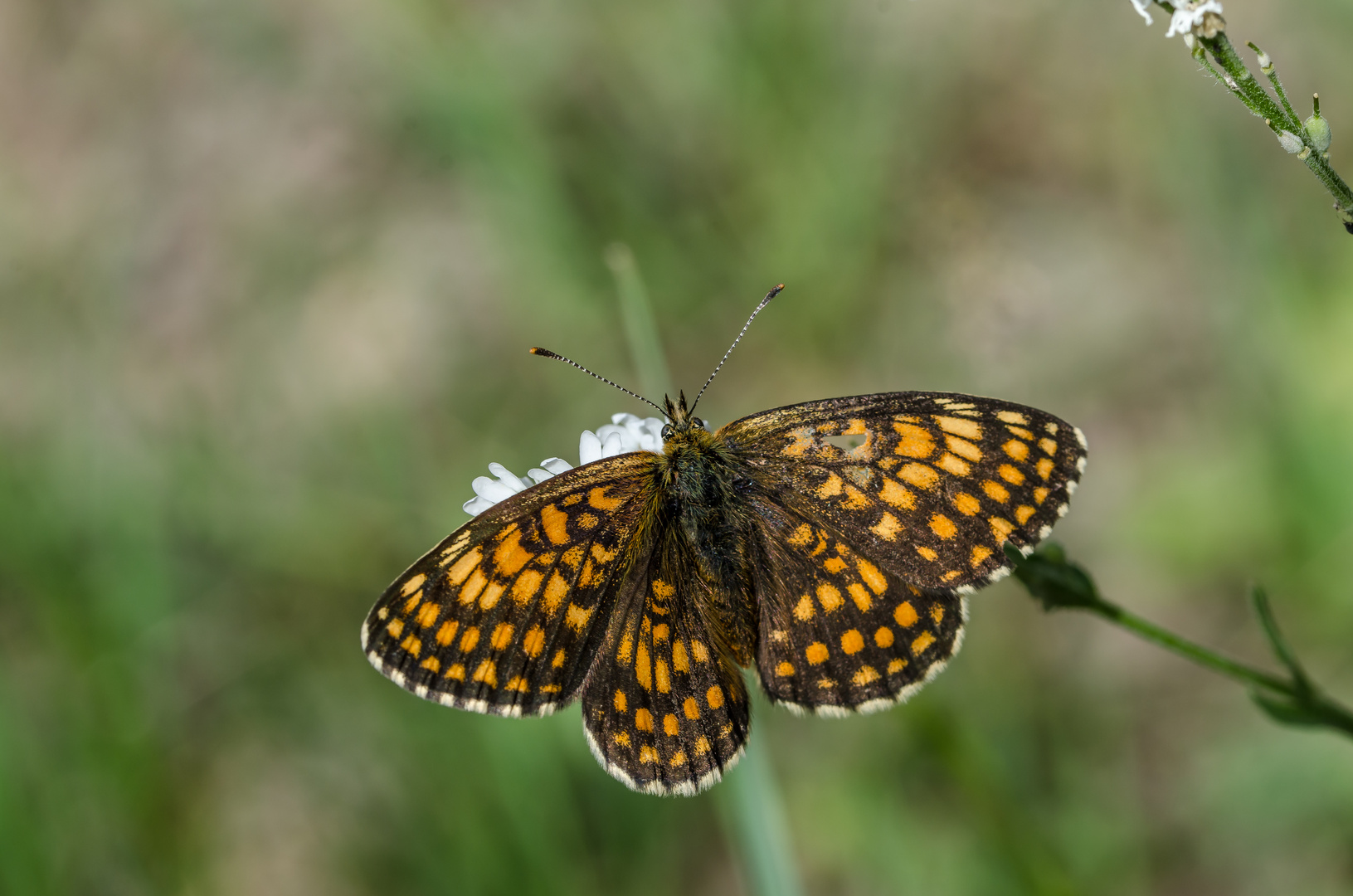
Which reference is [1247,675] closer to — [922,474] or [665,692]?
[922,474]

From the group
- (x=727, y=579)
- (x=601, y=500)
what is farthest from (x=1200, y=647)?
(x=601, y=500)

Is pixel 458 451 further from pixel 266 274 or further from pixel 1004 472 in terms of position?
pixel 1004 472

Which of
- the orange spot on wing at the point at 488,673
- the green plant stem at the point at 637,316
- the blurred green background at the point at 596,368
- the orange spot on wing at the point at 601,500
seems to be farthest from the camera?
the blurred green background at the point at 596,368

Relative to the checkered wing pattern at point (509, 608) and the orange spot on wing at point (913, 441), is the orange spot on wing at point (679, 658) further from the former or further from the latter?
the orange spot on wing at point (913, 441)

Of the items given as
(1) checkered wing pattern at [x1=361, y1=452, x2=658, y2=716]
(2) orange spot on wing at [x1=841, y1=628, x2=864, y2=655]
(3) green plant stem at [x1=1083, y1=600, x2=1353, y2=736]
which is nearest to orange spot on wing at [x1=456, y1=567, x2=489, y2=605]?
(1) checkered wing pattern at [x1=361, y1=452, x2=658, y2=716]

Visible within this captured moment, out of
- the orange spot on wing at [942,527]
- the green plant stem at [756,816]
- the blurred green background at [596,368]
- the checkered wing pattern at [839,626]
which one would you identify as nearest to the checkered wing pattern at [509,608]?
the checkered wing pattern at [839,626]
